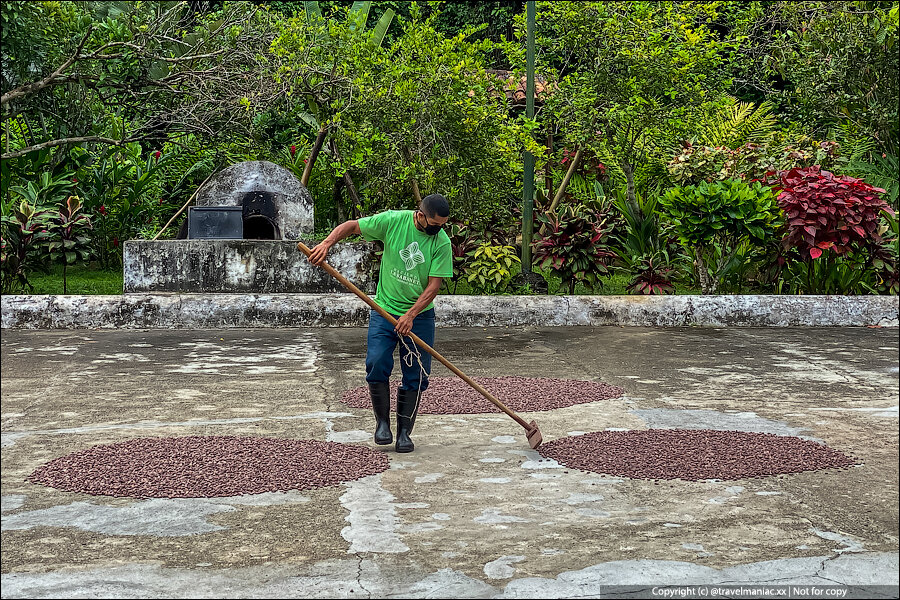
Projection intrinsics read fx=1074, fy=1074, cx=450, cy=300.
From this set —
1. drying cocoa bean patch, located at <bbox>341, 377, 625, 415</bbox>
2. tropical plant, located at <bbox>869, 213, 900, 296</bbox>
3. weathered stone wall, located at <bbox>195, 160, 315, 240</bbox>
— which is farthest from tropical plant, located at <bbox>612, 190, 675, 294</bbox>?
drying cocoa bean patch, located at <bbox>341, 377, 625, 415</bbox>

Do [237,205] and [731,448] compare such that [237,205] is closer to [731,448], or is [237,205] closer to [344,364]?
[344,364]

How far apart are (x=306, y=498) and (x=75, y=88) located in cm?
1139

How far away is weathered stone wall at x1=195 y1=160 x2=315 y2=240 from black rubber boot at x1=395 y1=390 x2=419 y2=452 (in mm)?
6123

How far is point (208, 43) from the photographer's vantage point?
1247 centimetres

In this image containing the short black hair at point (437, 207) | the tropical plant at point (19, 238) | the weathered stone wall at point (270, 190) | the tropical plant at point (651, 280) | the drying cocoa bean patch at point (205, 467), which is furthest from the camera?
the weathered stone wall at point (270, 190)

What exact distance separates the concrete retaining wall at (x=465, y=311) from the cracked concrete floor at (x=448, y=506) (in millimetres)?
2179

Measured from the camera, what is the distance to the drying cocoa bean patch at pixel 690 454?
5.08 meters

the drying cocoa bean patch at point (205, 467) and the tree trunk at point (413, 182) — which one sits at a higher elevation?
the tree trunk at point (413, 182)

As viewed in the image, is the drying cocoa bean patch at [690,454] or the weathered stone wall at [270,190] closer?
the drying cocoa bean patch at [690,454]

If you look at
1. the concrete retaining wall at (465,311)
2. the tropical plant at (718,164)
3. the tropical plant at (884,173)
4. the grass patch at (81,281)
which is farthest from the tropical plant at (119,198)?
the tropical plant at (884,173)

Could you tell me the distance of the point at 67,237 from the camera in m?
11.5

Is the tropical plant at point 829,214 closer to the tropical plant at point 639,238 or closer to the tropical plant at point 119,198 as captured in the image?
the tropical plant at point 639,238

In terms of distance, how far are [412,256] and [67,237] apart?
702 centimetres

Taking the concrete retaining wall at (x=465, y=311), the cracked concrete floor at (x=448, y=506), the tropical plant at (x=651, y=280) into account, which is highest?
the tropical plant at (x=651, y=280)
